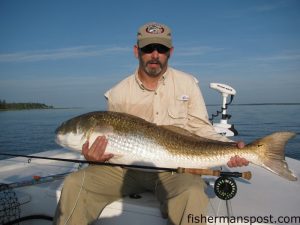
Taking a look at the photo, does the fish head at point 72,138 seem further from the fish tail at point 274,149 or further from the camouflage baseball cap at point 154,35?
the fish tail at point 274,149

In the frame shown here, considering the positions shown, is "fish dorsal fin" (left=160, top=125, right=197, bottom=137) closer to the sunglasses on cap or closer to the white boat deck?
the white boat deck

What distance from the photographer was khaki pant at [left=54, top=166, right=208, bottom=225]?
2.98 meters

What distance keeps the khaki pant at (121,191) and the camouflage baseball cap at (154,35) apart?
1731mm

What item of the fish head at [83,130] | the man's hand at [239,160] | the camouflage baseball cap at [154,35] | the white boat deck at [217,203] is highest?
the camouflage baseball cap at [154,35]

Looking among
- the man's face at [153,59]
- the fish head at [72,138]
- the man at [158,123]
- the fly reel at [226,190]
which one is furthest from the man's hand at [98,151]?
the fly reel at [226,190]

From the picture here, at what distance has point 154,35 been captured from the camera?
4113mm

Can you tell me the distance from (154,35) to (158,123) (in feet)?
3.91

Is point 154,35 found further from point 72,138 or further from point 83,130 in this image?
point 72,138

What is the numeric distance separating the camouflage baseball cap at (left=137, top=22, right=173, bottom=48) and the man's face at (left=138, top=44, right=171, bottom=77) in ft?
0.23

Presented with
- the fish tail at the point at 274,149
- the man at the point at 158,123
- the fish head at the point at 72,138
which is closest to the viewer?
the man at the point at 158,123

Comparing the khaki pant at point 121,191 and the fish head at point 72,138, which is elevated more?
the fish head at point 72,138

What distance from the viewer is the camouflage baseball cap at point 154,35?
411 cm

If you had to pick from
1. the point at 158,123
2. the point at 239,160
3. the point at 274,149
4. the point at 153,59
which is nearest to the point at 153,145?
the point at 158,123

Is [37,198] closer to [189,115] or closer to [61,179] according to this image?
[61,179]
